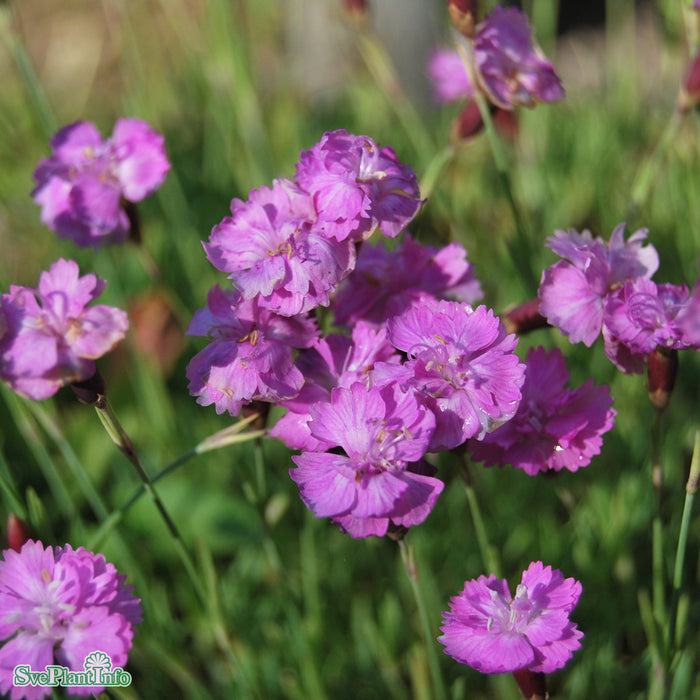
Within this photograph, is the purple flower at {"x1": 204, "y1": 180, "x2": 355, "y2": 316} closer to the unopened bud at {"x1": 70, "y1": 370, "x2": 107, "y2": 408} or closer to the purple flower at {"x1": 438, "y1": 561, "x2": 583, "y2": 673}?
Answer: the unopened bud at {"x1": 70, "y1": 370, "x2": 107, "y2": 408}

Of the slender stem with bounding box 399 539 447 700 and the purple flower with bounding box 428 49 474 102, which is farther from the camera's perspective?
the purple flower with bounding box 428 49 474 102

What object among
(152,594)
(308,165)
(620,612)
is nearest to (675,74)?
(620,612)

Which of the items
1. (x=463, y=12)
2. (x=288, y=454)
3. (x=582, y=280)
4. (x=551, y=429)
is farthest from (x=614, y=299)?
(x=288, y=454)

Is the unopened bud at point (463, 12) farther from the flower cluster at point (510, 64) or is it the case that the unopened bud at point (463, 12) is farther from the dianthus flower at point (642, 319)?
the dianthus flower at point (642, 319)

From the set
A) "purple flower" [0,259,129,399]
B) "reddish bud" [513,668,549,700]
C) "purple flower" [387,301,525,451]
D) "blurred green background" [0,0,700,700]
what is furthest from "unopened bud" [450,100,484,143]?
"reddish bud" [513,668,549,700]

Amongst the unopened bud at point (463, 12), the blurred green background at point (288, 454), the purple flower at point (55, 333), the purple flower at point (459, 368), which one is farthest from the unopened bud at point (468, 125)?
the purple flower at point (55, 333)

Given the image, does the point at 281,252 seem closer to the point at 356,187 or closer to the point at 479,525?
the point at 356,187
